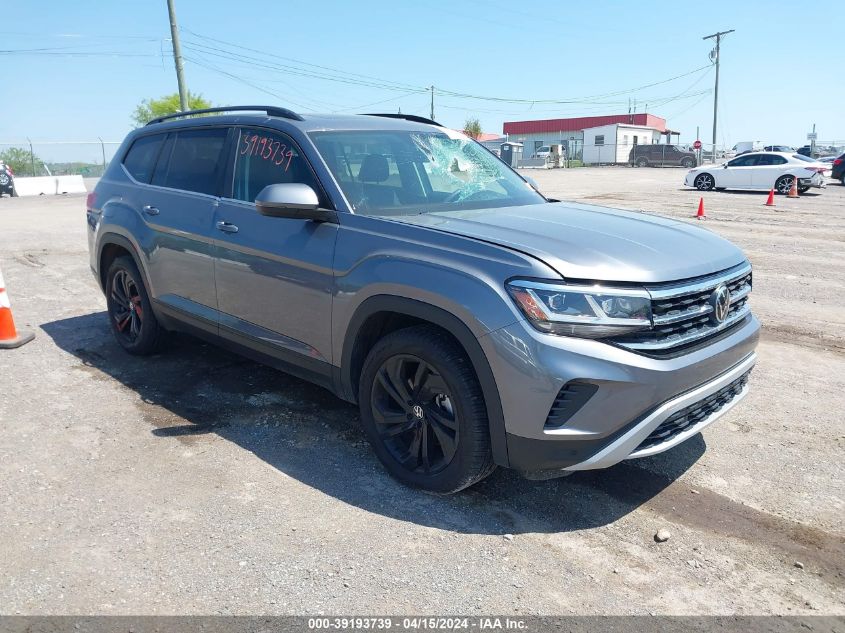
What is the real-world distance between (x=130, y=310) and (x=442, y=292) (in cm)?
359

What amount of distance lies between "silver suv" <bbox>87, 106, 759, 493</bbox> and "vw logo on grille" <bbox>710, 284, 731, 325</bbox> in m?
0.01

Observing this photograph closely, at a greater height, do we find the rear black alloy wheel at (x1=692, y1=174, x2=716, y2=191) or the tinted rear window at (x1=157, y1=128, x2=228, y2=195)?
the tinted rear window at (x1=157, y1=128, x2=228, y2=195)

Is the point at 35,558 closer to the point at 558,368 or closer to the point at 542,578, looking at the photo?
the point at 542,578

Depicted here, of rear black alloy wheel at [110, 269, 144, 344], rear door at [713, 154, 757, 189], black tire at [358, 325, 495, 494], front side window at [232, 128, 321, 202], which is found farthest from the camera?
rear door at [713, 154, 757, 189]

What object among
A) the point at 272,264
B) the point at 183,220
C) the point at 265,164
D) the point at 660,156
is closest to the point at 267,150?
the point at 265,164

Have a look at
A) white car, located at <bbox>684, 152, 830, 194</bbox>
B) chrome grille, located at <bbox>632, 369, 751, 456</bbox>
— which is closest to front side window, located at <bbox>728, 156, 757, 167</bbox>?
white car, located at <bbox>684, 152, 830, 194</bbox>

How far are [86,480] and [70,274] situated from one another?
6.64 m

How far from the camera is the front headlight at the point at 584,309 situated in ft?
9.63

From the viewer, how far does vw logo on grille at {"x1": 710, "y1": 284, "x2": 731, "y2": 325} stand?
3281 millimetres

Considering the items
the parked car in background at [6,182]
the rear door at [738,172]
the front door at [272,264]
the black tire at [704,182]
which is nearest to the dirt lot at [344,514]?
the front door at [272,264]

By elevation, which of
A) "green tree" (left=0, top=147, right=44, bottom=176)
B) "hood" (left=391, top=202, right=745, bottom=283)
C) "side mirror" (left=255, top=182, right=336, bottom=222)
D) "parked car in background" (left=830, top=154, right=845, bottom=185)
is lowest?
"parked car in background" (left=830, top=154, right=845, bottom=185)

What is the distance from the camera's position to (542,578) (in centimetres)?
291

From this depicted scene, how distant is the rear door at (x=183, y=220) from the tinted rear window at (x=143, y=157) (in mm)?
35

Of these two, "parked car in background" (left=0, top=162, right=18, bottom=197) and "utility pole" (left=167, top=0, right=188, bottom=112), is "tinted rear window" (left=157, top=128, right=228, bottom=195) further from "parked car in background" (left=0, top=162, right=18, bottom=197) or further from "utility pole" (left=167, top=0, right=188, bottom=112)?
"parked car in background" (left=0, top=162, right=18, bottom=197)
